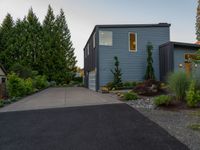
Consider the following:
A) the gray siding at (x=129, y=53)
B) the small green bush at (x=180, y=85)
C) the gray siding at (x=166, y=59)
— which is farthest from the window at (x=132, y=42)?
the small green bush at (x=180, y=85)

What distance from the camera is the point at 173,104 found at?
690 centimetres

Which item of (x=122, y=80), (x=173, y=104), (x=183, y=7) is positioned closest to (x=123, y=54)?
(x=122, y=80)

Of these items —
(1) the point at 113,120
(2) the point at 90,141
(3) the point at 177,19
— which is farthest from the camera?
(3) the point at 177,19

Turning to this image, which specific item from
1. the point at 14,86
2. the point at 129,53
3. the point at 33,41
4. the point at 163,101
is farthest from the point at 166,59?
the point at 33,41

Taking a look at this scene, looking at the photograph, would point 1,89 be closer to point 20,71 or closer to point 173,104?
point 20,71

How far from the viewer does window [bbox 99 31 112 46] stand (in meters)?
14.6

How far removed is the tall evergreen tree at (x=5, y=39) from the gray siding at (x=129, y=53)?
1929 cm

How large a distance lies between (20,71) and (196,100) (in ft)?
60.0

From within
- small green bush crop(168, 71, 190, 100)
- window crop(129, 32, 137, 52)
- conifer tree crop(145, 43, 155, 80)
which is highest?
window crop(129, 32, 137, 52)

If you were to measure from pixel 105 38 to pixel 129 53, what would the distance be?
7.89ft

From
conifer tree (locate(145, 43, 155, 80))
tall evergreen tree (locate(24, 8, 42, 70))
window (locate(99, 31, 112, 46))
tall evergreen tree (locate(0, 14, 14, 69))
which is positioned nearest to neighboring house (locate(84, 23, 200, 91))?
window (locate(99, 31, 112, 46))

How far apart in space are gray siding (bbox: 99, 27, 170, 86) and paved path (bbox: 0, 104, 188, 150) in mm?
9342

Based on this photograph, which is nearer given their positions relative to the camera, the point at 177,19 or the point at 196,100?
the point at 196,100

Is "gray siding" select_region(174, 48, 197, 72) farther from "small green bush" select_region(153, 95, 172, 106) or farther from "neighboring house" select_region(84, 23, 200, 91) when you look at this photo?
"small green bush" select_region(153, 95, 172, 106)
